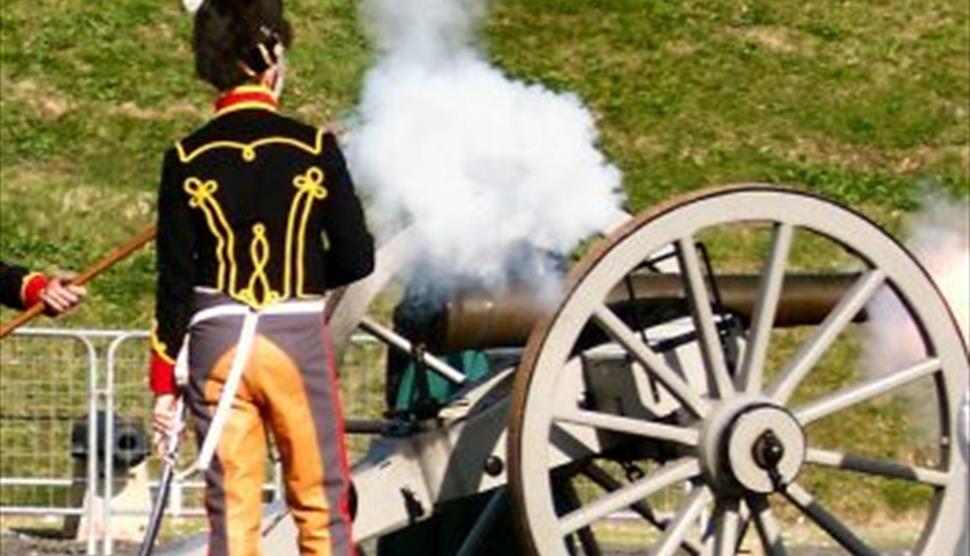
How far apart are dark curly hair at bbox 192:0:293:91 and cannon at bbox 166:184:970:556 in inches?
45.1

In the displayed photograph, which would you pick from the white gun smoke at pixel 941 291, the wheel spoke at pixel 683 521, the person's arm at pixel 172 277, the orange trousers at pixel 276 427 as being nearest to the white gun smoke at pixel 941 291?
the white gun smoke at pixel 941 291

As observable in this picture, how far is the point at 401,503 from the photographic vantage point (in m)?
8.12

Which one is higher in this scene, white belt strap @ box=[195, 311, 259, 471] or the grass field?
the grass field

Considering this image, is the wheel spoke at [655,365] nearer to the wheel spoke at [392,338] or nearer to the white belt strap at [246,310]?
the wheel spoke at [392,338]

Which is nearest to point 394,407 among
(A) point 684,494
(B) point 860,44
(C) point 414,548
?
(C) point 414,548

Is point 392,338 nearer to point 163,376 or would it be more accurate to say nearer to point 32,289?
point 32,289

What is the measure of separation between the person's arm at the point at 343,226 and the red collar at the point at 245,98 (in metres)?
0.16

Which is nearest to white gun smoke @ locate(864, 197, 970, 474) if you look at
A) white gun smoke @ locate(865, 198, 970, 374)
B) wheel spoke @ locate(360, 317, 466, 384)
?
white gun smoke @ locate(865, 198, 970, 374)

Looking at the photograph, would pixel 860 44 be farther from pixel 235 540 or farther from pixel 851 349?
pixel 235 540

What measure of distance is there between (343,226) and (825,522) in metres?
1.80

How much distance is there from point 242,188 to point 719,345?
1.60m

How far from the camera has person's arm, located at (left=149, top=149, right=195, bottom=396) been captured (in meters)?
7.01

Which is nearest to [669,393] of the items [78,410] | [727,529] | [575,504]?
[727,529]

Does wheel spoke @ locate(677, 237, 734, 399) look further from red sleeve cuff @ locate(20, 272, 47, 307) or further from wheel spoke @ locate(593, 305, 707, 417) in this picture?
red sleeve cuff @ locate(20, 272, 47, 307)
